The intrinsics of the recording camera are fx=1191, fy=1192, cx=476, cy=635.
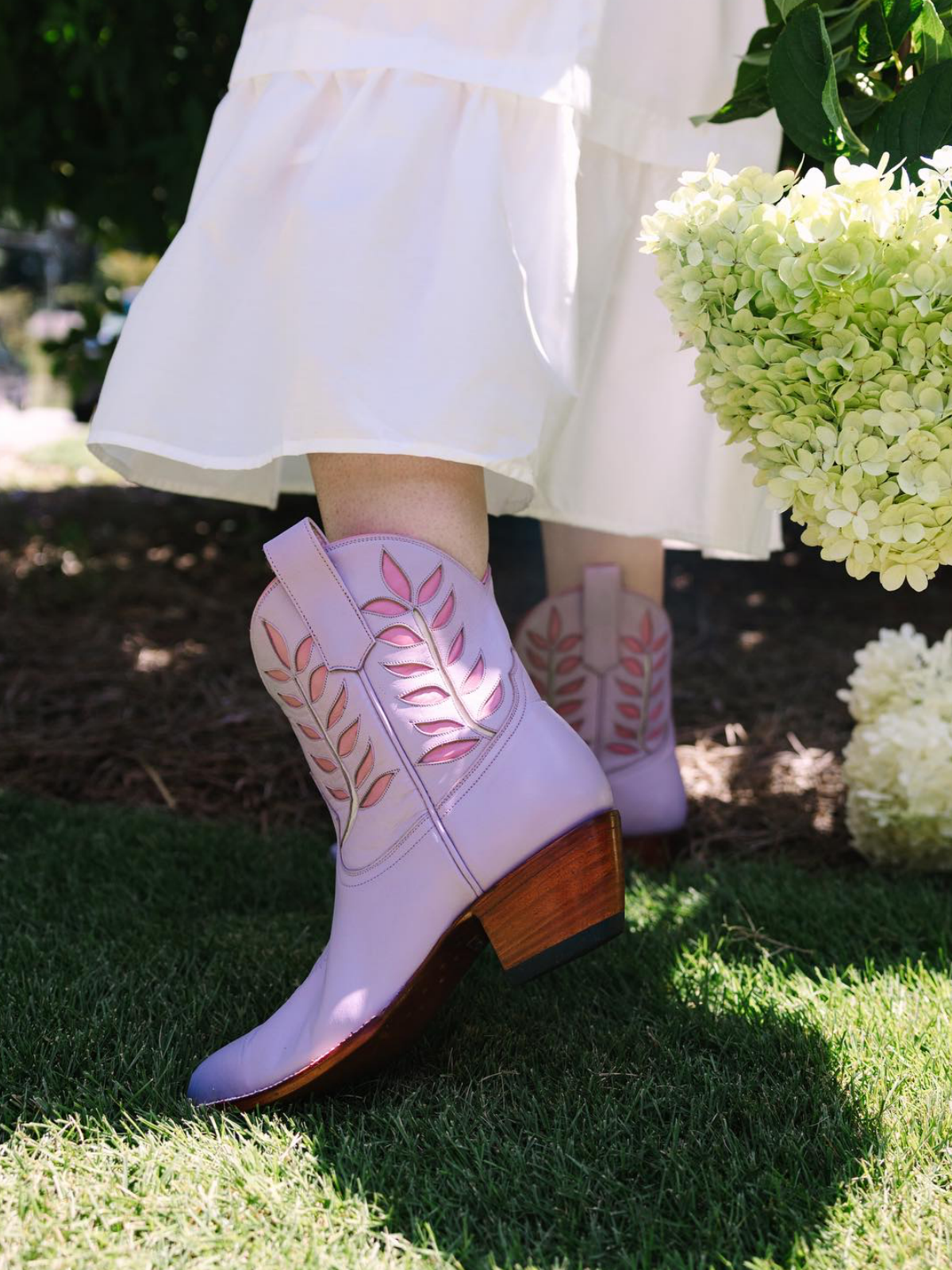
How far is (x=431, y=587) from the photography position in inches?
40.9

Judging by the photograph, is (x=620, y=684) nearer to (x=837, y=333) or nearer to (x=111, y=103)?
(x=837, y=333)

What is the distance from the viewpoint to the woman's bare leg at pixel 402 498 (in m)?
1.05

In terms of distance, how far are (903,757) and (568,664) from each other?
→ 46 cm

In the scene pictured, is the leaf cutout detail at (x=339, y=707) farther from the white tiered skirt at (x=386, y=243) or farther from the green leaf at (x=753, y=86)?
the green leaf at (x=753, y=86)

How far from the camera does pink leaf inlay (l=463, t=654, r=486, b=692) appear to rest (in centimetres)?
104

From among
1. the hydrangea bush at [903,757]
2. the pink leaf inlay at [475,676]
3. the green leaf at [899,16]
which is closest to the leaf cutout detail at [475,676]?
the pink leaf inlay at [475,676]

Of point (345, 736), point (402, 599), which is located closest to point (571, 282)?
point (402, 599)

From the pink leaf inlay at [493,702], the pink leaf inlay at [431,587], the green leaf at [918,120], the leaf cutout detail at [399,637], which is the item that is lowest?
the pink leaf inlay at [493,702]

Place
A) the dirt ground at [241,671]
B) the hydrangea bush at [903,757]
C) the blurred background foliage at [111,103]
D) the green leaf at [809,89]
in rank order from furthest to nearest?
the blurred background foliage at [111,103]
the dirt ground at [241,671]
the hydrangea bush at [903,757]
the green leaf at [809,89]

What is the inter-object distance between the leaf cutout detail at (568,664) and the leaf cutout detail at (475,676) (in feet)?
1.82

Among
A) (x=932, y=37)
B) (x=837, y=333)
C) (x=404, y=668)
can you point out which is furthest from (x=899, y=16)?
(x=404, y=668)

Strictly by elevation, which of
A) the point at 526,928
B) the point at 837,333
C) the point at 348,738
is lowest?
the point at 526,928

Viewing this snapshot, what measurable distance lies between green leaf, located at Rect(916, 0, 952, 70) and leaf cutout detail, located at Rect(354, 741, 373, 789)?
Answer: 0.72 metres

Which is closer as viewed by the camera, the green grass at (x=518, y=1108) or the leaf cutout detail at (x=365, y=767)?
the green grass at (x=518, y=1108)
